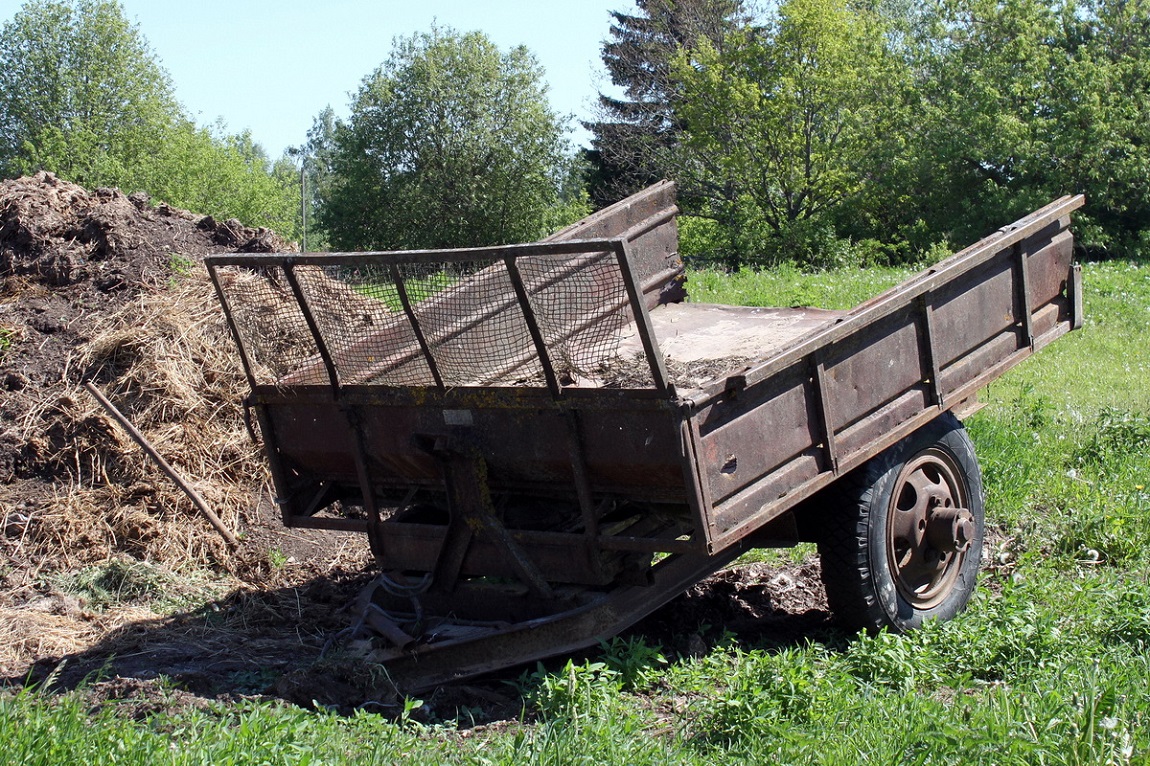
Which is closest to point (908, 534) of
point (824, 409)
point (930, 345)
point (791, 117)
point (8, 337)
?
point (930, 345)

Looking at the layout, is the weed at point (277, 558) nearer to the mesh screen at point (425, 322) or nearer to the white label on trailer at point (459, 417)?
the mesh screen at point (425, 322)

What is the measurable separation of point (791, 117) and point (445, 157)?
13.9 meters

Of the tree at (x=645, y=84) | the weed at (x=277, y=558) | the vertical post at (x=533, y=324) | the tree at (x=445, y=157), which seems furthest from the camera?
the tree at (x=445, y=157)

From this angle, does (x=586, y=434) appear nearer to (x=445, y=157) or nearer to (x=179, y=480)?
(x=179, y=480)

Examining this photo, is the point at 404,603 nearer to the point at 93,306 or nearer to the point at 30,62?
the point at 93,306

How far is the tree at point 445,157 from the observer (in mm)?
41688

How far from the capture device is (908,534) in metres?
5.31

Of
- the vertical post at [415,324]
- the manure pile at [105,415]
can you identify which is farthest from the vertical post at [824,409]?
the manure pile at [105,415]

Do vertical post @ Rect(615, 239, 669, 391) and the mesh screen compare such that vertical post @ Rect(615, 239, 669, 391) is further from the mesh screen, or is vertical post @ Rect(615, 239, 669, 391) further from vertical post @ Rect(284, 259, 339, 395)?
vertical post @ Rect(284, 259, 339, 395)

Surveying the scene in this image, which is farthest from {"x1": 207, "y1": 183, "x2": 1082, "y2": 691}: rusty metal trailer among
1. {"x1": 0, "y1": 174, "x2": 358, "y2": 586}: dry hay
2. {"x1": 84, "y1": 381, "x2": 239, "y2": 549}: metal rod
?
{"x1": 0, "y1": 174, "x2": 358, "y2": 586}: dry hay

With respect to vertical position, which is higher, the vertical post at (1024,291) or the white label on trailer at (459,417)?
the white label on trailer at (459,417)

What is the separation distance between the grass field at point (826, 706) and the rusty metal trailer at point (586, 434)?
322 mm

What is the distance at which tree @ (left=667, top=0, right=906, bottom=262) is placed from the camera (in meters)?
32.4

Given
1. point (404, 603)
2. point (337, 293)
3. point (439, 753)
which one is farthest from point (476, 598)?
point (337, 293)
